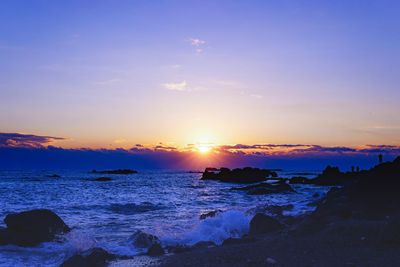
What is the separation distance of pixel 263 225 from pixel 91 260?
8484 millimetres

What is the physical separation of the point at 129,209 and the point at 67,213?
455 centimetres

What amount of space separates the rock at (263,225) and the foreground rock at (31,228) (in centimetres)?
874

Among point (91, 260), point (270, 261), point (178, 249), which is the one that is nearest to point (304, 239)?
point (270, 261)

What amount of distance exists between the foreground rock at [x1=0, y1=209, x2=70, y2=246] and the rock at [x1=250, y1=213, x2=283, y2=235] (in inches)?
344

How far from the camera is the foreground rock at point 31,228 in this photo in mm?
17641

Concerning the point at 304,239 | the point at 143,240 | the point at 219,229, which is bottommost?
the point at 219,229

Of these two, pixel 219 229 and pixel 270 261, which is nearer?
pixel 270 261

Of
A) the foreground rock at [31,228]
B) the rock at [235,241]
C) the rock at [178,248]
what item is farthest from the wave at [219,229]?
the foreground rock at [31,228]

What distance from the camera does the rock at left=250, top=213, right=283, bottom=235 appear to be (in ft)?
62.0

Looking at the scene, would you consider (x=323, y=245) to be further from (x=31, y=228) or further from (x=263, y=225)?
(x=31, y=228)

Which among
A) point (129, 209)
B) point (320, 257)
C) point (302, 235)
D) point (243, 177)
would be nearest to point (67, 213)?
point (129, 209)

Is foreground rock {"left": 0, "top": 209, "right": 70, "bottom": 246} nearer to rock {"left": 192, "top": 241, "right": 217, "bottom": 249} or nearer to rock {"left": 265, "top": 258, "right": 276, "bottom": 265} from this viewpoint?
rock {"left": 192, "top": 241, "right": 217, "bottom": 249}

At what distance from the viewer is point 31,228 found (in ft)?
61.1

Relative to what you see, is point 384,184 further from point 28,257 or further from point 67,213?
point 67,213
